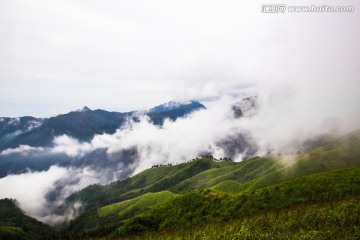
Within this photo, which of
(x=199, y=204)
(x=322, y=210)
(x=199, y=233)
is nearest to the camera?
(x=199, y=233)

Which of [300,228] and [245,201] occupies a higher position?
[300,228]

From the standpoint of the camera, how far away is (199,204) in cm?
10856

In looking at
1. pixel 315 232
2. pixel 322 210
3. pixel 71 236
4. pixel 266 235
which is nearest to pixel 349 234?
pixel 315 232

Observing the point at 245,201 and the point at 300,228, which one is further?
the point at 245,201

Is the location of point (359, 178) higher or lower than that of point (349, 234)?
lower

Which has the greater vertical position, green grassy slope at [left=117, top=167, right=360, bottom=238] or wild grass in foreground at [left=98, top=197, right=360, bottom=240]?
wild grass in foreground at [left=98, top=197, right=360, bottom=240]

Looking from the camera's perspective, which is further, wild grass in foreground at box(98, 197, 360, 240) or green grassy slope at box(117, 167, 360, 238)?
green grassy slope at box(117, 167, 360, 238)

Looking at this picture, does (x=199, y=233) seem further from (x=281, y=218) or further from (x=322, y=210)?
(x=322, y=210)

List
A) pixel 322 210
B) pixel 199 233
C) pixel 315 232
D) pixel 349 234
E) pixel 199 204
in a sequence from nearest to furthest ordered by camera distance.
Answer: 1. pixel 349 234
2. pixel 315 232
3. pixel 199 233
4. pixel 322 210
5. pixel 199 204

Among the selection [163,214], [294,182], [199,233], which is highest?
[199,233]

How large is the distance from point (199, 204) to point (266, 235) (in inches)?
3745

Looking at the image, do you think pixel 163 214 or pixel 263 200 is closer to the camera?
pixel 263 200

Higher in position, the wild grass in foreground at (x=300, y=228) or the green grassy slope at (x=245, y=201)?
the wild grass in foreground at (x=300, y=228)

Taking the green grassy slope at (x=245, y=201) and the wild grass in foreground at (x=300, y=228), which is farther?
the green grassy slope at (x=245, y=201)
